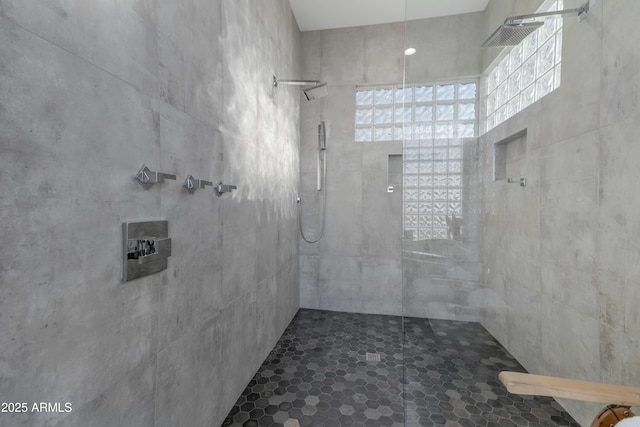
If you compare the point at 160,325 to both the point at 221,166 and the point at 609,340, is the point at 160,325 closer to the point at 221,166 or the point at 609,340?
the point at 221,166

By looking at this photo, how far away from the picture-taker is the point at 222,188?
1312 millimetres

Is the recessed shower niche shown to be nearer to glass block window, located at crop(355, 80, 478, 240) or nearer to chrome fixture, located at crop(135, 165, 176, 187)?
glass block window, located at crop(355, 80, 478, 240)

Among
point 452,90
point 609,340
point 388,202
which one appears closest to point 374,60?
point 452,90

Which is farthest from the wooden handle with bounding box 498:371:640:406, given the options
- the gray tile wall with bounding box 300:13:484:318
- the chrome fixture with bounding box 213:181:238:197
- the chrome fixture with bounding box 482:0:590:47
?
the gray tile wall with bounding box 300:13:484:318

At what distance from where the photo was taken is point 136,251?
2.72ft

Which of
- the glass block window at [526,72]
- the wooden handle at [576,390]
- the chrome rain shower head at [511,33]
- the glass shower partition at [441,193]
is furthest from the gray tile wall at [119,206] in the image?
the glass block window at [526,72]

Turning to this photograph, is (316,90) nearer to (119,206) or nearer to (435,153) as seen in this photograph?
(435,153)

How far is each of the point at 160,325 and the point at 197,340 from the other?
27 centimetres

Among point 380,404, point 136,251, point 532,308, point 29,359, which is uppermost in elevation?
point 136,251

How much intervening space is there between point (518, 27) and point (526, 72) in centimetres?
26

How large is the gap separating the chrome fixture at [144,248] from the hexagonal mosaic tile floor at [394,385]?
1.08m

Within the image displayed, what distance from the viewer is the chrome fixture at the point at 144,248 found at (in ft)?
2.62

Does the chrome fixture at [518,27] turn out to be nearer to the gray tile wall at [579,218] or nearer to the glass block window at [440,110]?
the gray tile wall at [579,218]

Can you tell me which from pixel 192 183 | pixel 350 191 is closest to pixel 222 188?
pixel 192 183
